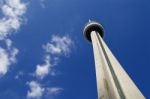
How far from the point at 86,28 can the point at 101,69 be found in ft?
90.4

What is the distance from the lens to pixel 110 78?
5519cm

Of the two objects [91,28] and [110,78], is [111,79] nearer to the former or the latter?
[110,78]

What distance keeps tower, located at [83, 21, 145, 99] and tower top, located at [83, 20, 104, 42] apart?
11.1m

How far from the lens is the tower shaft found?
4791 cm

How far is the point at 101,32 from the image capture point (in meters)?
88.0

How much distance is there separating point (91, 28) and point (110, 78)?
111 ft

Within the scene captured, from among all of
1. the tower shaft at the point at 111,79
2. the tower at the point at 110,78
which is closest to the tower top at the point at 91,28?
the tower at the point at 110,78

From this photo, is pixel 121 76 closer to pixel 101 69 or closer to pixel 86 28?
pixel 101 69

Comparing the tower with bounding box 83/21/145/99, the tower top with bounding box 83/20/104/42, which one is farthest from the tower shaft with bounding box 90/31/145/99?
the tower top with bounding box 83/20/104/42

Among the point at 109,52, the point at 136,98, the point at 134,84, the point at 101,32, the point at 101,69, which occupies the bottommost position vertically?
the point at 136,98

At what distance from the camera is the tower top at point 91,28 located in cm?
8726

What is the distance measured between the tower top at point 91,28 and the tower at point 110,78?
11066 millimetres

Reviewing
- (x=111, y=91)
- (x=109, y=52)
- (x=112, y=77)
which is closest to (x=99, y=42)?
(x=109, y=52)

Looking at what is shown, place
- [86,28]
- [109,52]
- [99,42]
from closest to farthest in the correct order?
[109,52]
[99,42]
[86,28]
